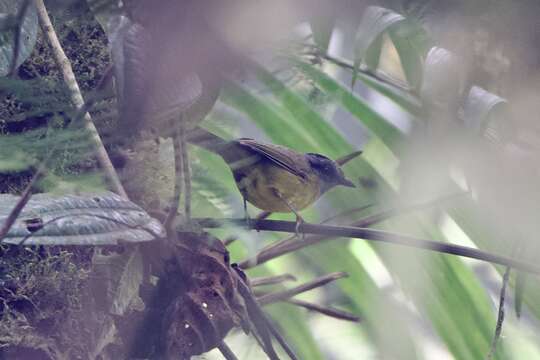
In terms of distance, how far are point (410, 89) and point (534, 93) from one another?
11.2 inches

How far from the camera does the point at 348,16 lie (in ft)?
4.79

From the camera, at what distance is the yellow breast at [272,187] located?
2.18m

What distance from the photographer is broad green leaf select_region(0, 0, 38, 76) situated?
4.22 ft

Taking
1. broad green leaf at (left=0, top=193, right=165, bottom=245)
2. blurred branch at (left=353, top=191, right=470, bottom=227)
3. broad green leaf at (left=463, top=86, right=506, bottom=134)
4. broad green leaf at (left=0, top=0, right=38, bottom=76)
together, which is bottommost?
blurred branch at (left=353, top=191, right=470, bottom=227)

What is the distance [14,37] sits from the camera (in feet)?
4.22

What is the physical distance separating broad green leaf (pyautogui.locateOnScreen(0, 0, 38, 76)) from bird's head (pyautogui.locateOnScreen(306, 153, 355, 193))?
849 millimetres

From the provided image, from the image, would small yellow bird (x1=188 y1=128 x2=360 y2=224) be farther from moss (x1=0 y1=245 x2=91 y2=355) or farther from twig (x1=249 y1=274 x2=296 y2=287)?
moss (x1=0 y1=245 x2=91 y2=355)

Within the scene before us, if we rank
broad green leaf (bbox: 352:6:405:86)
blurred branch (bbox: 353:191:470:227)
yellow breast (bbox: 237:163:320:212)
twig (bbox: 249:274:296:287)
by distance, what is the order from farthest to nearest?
A: 1. yellow breast (bbox: 237:163:320:212)
2. twig (bbox: 249:274:296:287)
3. blurred branch (bbox: 353:191:470:227)
4. broad green leaf (bbox: 352:6:405:86)

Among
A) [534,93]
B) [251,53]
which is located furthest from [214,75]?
[534,93]

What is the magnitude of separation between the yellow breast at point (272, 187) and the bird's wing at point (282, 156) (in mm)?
22

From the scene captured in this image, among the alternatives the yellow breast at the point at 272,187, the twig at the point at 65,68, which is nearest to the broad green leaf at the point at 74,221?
the twig at the point at 65,68

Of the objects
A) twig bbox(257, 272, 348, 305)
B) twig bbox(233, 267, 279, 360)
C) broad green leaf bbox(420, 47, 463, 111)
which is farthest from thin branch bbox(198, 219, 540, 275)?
broad green leaf bbox(420, 47, 463, 111)

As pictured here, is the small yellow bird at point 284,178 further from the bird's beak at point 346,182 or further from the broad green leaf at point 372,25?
the broad green leaf at point 372,25

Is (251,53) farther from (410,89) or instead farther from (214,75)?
(410,89)
